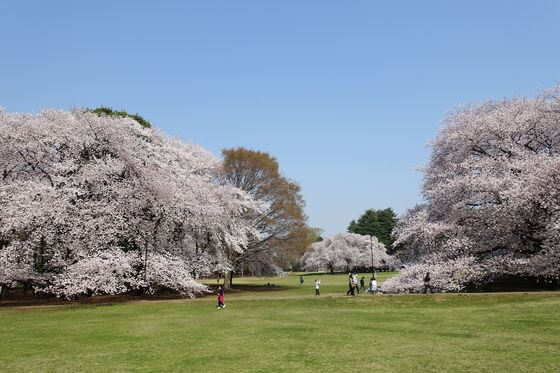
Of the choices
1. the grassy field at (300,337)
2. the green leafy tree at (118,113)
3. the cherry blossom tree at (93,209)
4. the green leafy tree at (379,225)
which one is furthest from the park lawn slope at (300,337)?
the green leafy tree at (379,225)

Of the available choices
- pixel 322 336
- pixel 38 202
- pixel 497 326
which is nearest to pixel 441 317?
pixel 497 326

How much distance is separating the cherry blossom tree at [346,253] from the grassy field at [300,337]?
8952 cm

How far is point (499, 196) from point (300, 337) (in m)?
21.5

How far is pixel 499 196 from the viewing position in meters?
31.3

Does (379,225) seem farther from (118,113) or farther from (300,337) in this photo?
(300,337)

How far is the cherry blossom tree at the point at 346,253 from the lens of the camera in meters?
116

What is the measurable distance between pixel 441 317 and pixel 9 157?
32286 millimetres

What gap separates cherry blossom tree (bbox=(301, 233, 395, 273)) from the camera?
11550cm

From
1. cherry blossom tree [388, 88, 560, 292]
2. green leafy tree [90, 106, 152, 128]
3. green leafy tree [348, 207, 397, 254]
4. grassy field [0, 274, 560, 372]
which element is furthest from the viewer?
green leafy tree [348, 207, 397, 254]

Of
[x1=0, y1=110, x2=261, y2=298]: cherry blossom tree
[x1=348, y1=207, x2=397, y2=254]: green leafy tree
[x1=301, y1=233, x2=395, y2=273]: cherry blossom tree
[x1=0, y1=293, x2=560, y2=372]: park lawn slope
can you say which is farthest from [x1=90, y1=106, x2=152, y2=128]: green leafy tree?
[x1=348, y1=207, x2=397, y2=254]: green leafy tree

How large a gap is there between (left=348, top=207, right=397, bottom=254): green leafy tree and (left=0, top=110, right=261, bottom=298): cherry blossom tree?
10874 centimetres

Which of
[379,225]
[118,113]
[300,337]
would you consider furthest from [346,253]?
[300,337]

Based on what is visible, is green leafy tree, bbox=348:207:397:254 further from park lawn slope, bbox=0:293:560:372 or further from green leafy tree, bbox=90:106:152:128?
park lawn slope, bbox=0:293:560:372

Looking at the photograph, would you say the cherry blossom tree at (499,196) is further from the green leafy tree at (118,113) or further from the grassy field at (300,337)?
the green leafy tree at (118,113)
